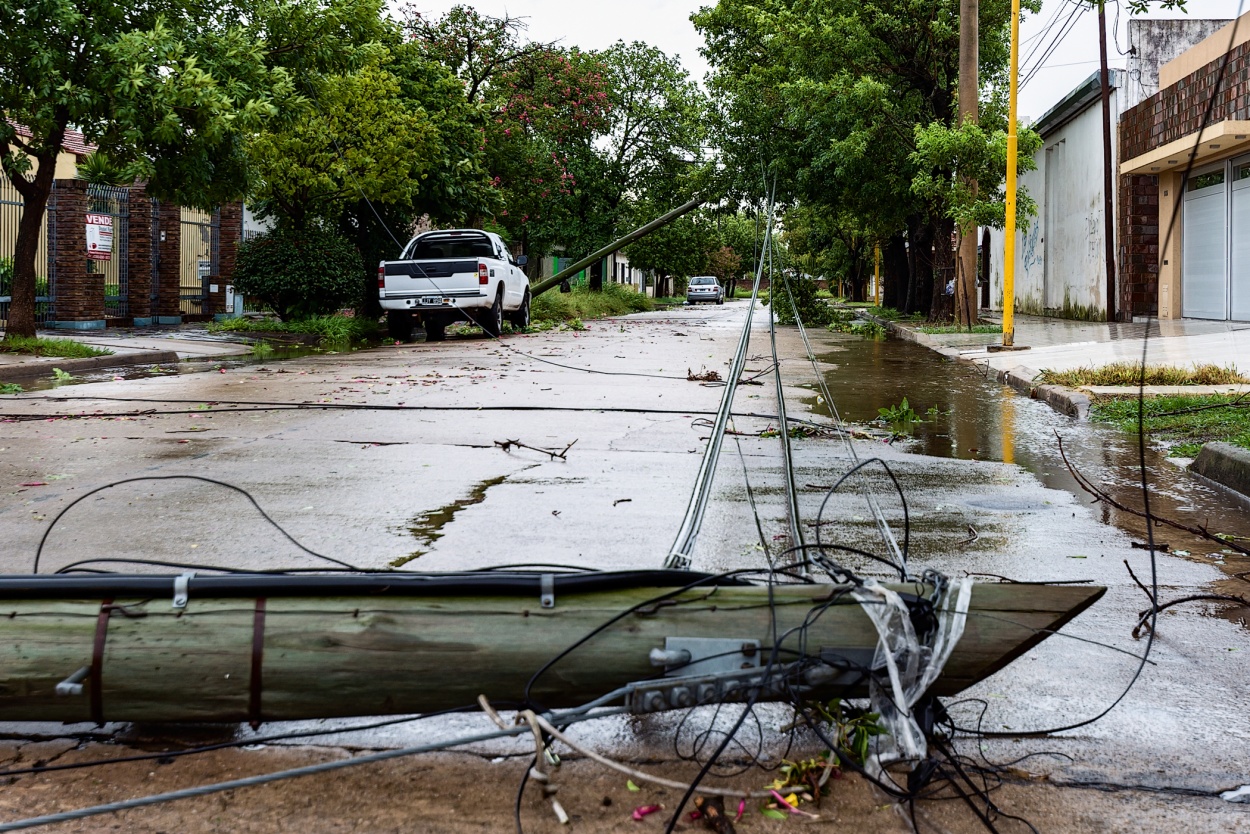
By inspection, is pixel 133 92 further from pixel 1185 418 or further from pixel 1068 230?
pixel 1068 230

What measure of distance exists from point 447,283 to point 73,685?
19.3m

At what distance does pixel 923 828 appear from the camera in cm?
282

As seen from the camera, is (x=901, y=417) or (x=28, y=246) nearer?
(x=901, y=417)

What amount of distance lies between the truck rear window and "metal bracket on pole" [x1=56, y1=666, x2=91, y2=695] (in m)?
20.6

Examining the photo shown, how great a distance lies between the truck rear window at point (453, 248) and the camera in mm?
23422

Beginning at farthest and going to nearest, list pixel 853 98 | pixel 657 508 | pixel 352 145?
pixel 853 98 < pixel 352 145 < pixel 657 508

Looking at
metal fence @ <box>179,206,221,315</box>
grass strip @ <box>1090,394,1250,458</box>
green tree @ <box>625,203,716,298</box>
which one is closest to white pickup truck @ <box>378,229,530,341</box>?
metal fence @ <box>179,206,221,315</box>

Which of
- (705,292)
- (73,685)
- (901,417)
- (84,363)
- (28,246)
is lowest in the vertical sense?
(73,685)

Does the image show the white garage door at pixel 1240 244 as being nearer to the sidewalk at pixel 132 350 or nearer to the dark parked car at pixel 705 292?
the sidewalk at pixel 132 350

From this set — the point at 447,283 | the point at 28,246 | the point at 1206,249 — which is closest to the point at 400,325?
the point at 447,283

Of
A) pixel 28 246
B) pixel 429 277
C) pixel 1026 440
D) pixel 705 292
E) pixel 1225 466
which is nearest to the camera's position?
pixel 1225 466

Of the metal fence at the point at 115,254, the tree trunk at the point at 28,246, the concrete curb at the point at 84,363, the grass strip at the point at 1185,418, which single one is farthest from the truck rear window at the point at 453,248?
the grass strip at the point at 1185,418

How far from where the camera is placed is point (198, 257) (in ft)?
99.2

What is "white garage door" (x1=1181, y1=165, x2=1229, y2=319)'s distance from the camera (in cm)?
2517
